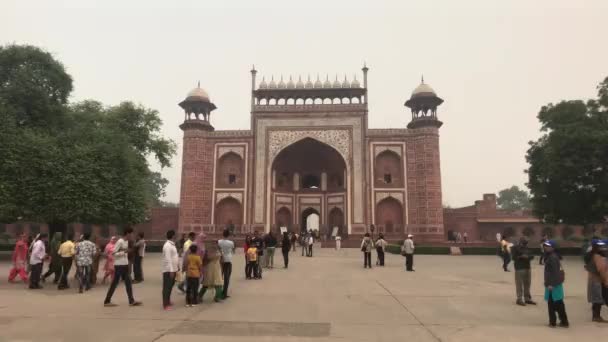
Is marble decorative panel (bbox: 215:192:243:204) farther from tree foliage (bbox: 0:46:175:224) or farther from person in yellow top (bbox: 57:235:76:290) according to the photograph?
person in yellow top (bbox: 57:235:76:290)

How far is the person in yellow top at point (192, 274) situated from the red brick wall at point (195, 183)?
27.3 m

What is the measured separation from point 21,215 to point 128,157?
5.34m

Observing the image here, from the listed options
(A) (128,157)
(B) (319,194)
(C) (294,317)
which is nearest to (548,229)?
(B) (319,194)

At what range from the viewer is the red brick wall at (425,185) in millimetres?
33844

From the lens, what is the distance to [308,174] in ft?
136

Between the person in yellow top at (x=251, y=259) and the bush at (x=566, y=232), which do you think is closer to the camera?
the person in yellow top at (x=251, y=259)

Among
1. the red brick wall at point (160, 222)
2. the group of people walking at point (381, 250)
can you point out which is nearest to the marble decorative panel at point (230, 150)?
the red brick wall at point (160, 222)

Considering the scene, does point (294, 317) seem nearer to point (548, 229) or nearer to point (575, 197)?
point (575, 197)

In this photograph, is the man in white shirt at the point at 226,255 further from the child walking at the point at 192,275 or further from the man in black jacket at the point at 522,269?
the man in black jacket at the point at 522,269

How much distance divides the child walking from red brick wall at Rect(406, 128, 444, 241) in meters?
28.1

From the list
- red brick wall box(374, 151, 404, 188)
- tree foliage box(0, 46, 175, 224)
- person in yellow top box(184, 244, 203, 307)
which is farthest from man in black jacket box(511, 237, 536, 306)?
red brick wall box(374, 151, 404, 188)

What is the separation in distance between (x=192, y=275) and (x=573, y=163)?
20.5 meters

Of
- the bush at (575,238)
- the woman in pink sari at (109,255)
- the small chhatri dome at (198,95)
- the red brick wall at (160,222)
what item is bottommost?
the bush at (575,238)

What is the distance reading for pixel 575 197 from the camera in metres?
22.5
